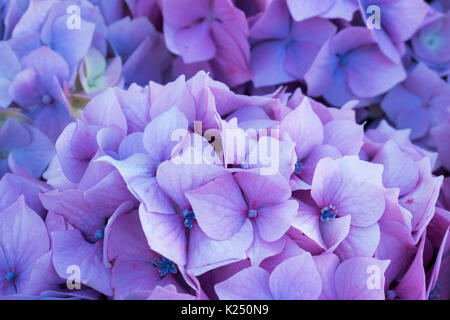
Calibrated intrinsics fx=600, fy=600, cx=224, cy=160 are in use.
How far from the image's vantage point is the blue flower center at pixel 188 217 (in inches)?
17.4

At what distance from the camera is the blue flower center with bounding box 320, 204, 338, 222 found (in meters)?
0.47

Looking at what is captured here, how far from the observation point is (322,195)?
0.47m

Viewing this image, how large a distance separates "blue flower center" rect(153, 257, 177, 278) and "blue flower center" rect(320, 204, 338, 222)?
120mm

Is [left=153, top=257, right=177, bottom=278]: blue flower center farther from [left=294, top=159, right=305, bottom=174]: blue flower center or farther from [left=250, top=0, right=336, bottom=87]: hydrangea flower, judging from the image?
[left=250, top=0, right=336, bottom=87]: hydrangea flower

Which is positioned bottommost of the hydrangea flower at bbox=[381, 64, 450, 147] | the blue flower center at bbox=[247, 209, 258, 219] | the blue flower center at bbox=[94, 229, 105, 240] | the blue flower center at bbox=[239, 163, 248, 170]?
the hydrangea flower at bbox=[381, 64, 450, 147]

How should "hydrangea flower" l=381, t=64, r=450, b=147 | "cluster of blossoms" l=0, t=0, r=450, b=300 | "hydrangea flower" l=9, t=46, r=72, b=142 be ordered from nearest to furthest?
"cluster of blossoms" l=0, t=0, r=450, b=300, "hydrangea flower" l=9, t=46, r=72, b=142, "hydrangea flower" l=381, t=64, r=450, b=147

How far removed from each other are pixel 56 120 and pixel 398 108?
16.3 inches

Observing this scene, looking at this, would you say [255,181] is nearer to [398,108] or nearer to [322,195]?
[322,195]

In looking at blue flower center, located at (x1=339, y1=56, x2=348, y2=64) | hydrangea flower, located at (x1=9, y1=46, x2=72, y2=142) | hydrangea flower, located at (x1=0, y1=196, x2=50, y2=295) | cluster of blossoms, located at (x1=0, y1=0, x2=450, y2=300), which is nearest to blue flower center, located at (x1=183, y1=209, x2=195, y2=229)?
cluster of blossoms, located at (x1=0, y1=0, x2=450, y2=300)

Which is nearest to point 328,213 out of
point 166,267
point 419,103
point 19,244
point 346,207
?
point 346,207

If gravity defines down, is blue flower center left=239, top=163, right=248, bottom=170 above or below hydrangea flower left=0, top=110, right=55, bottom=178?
above

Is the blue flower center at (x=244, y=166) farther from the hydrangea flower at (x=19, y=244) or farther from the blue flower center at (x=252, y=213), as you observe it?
the hydrangea flower at (x=19, y=244)

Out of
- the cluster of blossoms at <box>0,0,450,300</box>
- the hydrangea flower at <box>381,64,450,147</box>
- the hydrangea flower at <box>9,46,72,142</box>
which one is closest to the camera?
the cluster of blossoms at <box>0,0,450,300</box>

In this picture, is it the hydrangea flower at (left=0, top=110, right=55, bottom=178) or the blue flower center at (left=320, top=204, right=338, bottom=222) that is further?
the hydrangea flower at (left=0, top=110, right=55, bottom=178)
